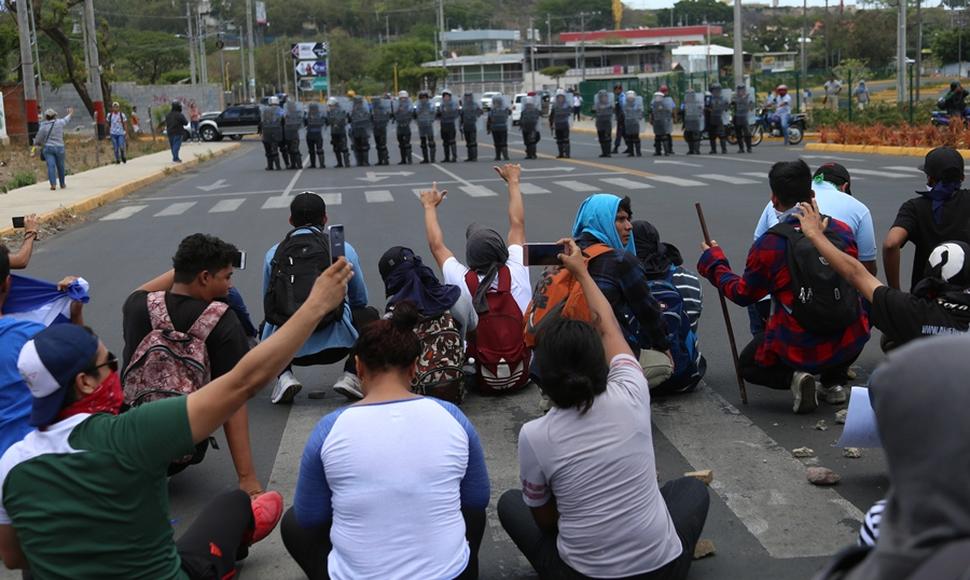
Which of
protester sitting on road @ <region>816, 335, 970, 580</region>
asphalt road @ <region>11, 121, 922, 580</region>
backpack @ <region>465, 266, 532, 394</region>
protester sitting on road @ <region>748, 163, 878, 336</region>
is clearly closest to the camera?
protester sitting on road @ <region>816, 335, 970, 580</region>

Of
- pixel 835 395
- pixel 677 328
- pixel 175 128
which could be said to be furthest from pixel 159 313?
pixel 175 128

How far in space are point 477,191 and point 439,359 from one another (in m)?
14.9

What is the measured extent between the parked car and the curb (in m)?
35.1

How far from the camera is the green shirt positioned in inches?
130

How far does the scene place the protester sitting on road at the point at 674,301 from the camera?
6.86 metres

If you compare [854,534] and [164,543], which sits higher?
[164,543]

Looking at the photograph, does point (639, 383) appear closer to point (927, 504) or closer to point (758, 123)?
point (927, 504)

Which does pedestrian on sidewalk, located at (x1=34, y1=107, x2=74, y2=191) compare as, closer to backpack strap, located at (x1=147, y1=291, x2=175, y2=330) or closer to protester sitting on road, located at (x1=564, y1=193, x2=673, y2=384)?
backpack strap, located at (x1=147, y1=291, x2=175, y2=330)

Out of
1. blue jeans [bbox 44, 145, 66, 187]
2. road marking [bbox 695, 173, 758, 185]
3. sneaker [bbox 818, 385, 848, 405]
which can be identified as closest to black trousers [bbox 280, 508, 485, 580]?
sneaker [bbox 818, 385, 848, 405]

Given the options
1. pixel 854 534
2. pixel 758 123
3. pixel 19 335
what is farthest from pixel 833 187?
pixel 758 123

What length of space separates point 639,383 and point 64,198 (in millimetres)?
20539

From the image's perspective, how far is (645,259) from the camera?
6.96m

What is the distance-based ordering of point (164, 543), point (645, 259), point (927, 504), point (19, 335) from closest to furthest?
point (927, 504) → point (164, 543) → point (19, 335) → point (645, 259)

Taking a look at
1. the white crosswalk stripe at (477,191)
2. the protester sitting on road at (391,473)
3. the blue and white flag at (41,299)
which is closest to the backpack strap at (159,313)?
the blue and white flag at (41,299)
